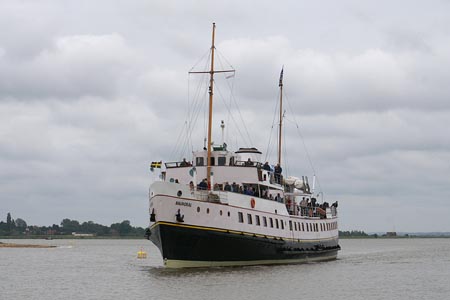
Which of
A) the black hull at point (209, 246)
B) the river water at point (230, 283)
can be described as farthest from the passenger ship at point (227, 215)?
the river water at point (230, 283)

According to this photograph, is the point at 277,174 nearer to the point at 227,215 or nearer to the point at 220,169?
the point at 220,169

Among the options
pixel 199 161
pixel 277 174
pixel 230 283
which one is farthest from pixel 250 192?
pixel 230 283

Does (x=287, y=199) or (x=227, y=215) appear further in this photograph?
(x=287, y=199)

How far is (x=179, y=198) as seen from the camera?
44938mm

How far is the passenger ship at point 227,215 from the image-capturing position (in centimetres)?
4509

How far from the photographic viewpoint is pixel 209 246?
1809 inches

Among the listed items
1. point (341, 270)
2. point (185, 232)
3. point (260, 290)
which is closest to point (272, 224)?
point (341, 270)

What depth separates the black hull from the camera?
4494 cm

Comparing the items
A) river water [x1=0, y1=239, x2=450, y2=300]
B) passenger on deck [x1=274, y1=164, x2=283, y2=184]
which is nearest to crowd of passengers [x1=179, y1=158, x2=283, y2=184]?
passenger on deck [x1=274, y1=164, x2=283, y2=184]

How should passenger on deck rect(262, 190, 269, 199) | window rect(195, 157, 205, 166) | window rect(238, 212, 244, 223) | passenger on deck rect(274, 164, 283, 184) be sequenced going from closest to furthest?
window rect(238, 212, 244, 223) < window rect(195, 157, 205, 166) < passenger on deck rect(262, 190, 269, 199) < passenger on deck rect(274, 164, 283, 184)

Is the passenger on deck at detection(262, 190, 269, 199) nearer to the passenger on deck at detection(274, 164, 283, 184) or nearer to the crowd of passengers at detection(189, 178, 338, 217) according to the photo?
the crowd of passengers at detection(189, 178, 338, 217)

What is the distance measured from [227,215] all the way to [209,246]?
94.9 inches

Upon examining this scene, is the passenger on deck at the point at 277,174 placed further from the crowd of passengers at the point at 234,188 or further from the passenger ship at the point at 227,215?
the crowd of passengers at the point at 234,188

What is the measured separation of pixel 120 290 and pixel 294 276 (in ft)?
40.0
